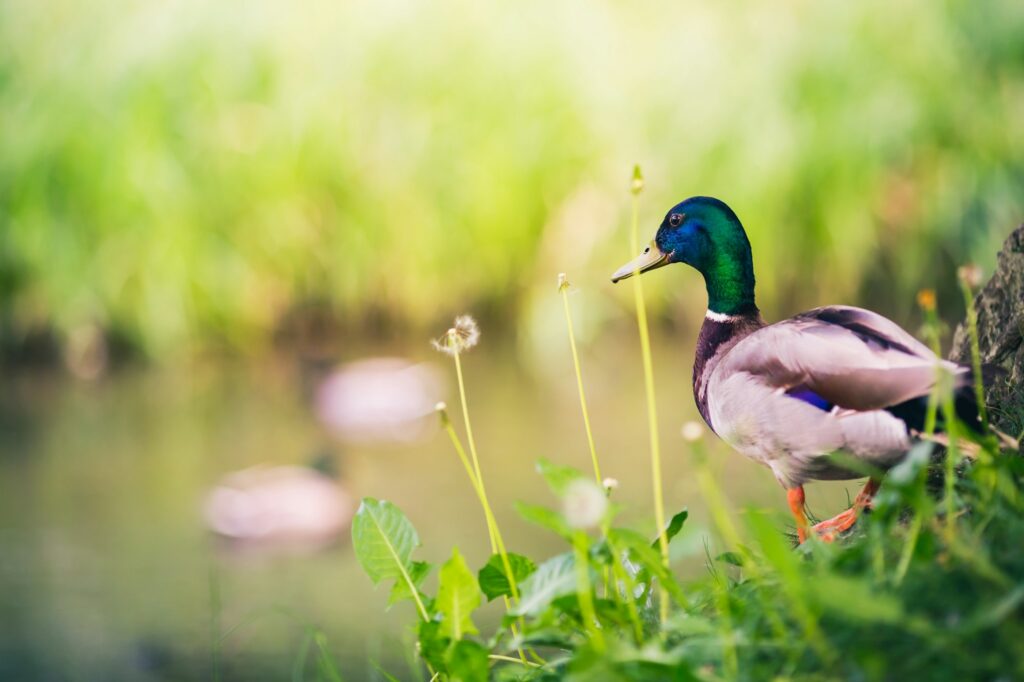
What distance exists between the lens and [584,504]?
108 centimetres

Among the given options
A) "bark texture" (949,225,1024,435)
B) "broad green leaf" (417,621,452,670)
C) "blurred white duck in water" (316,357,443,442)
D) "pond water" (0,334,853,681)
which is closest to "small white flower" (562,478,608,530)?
"broad green leaf" (417,621,452,670)

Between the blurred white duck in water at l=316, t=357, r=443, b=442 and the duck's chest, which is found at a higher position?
the duck's chest

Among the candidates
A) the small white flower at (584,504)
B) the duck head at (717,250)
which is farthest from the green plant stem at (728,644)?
the duck head at (717,250)

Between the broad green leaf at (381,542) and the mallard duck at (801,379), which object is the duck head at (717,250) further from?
the broad green leaf at (381,542)

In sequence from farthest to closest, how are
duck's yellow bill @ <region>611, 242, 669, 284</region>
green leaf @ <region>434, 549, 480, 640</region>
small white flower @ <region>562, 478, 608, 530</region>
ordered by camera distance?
duck's yellow bill @ <region>611, 242, 669, 284</region> → green leaf @ <region>434, 549, 480, 640</region> → small white flower @ <region>562, 478, 608, 530</region>

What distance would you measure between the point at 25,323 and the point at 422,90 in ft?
5.35

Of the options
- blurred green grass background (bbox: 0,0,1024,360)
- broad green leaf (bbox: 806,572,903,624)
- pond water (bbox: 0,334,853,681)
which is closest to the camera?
broad green leaf (bbox: 806,572,903,624)

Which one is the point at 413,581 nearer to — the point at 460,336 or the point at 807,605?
the point at 460,336

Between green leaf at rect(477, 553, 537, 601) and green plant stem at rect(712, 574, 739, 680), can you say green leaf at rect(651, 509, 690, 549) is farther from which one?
green plant stem at rect(712, 574, 739, 680)

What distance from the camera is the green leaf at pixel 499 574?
4.45 ft

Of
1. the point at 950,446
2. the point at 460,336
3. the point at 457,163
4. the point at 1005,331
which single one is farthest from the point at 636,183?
the point at 457,163

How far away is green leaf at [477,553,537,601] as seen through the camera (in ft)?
4.45

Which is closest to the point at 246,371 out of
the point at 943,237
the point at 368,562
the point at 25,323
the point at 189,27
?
the point at 25,323

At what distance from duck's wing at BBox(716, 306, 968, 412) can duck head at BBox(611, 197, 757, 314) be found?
0.10 meters
